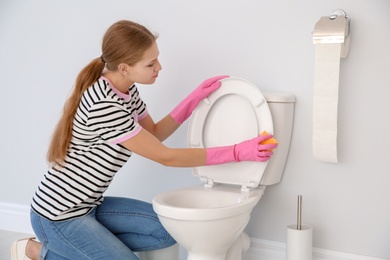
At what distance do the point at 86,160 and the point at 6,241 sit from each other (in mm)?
1045

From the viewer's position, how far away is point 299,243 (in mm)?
2062

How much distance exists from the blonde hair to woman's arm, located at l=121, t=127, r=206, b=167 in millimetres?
204

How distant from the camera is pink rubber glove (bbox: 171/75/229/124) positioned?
2.12 meters

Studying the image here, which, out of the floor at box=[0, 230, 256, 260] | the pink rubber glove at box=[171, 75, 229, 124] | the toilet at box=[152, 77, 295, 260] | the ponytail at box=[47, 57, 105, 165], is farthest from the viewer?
the floor at box=[0, 230, 256, 260]

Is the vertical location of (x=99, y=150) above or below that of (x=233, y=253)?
above

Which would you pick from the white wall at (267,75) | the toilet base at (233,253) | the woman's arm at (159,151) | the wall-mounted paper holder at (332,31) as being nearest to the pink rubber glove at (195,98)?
the white wall at (267,75)

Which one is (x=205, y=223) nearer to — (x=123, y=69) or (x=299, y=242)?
(x=299, y=242)

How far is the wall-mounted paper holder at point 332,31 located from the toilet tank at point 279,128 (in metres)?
0.25

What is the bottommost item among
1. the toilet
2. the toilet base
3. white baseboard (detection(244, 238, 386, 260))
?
white baseboard (detection(244, 238, 386, 260))

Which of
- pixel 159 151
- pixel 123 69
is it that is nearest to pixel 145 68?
pixel 123 69

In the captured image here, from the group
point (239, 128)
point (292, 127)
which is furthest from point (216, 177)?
point (292, 127)

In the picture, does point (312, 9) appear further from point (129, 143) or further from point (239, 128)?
point (129, 143)

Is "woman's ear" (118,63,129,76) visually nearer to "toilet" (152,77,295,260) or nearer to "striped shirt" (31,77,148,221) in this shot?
"striped shirt" (31,77,148,221)

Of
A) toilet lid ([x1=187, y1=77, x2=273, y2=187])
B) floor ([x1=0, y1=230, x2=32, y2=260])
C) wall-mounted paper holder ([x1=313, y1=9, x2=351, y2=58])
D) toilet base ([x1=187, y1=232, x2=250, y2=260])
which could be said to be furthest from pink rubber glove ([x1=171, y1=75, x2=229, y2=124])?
floor ([x1=0, y1=230, x2=32, y2=260])
